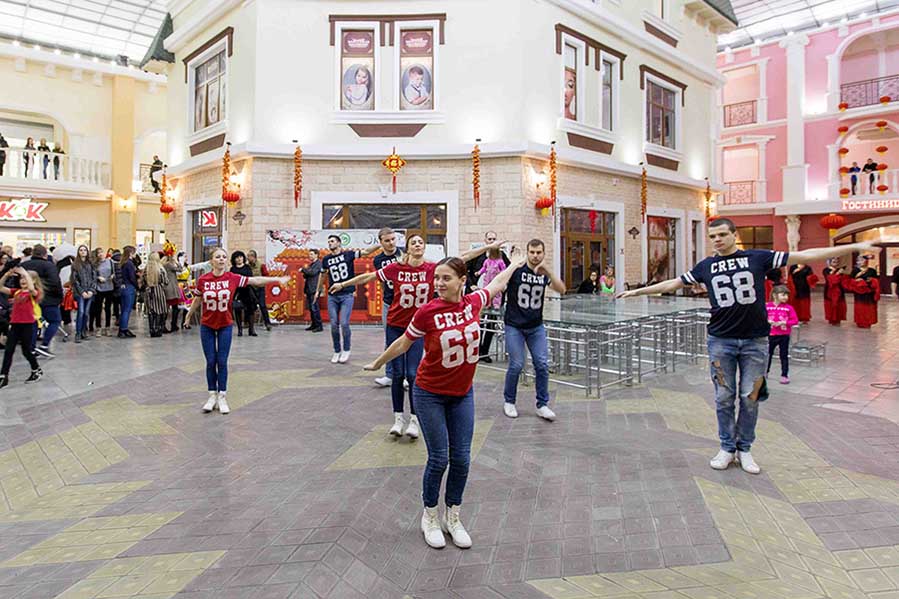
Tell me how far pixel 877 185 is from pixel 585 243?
17139 millimetres

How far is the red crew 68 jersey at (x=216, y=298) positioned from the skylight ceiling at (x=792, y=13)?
25.1 m

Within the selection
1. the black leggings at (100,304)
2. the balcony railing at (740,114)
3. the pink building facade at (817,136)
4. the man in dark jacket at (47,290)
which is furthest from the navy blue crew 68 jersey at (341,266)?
the balcony railing at (740,114)

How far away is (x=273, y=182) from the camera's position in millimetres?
14172

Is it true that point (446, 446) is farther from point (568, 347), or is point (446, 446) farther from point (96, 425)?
point (568, 347)

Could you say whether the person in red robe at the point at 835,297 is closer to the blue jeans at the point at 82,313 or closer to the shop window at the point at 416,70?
the shop window at the point at 416,70

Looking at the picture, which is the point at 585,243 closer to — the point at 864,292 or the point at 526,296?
the point at 864,292

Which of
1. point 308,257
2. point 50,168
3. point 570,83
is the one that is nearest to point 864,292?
point 570,83

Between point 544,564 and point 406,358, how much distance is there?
2536 millimetres

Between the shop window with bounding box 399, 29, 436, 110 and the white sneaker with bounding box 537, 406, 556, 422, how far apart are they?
33.4 ft

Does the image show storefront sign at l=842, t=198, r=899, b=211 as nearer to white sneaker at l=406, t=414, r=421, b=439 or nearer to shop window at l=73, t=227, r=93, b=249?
white sneaker at l=406, t=414, r=421, b=439

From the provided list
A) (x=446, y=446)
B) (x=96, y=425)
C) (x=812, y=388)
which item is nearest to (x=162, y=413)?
(x=96, y=425)

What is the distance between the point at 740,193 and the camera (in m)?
28.8

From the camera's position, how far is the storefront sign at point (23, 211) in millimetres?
21078

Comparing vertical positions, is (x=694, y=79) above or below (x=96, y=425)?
above
